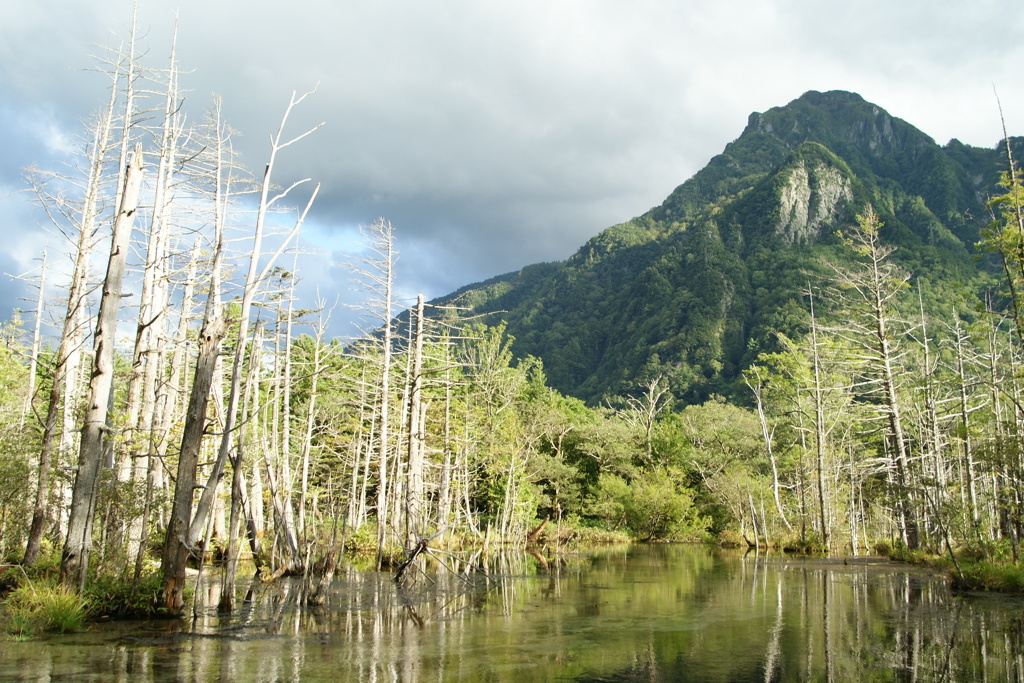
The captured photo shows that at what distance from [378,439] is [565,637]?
943 inches

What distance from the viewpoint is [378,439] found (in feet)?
117

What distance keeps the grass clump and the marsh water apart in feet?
1.56

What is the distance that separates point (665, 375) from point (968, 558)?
94870 mm

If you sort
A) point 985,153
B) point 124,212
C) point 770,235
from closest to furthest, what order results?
point 124,212, point 770,235, point 985,153

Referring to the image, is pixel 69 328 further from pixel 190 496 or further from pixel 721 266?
pixel 721 266

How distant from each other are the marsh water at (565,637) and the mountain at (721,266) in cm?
8320

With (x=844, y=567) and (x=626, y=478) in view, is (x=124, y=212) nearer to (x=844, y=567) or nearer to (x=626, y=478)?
(x=844, y=567)

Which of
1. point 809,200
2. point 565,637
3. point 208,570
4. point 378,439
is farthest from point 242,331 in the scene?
point 809,200

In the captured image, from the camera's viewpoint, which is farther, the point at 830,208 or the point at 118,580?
the point at 830,208

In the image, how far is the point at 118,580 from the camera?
43.8 ft

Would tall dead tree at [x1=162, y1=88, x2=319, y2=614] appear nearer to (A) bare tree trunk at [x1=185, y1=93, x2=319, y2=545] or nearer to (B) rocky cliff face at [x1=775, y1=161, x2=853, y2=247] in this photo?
(A) bare tree trunk at [x1=185, y1=93, x2=319, y2=545]

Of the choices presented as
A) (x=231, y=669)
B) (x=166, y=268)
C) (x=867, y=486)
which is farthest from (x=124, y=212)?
(x=867, y=486)

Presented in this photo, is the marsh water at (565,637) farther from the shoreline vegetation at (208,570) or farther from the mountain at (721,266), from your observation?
the mountain at (721,266)

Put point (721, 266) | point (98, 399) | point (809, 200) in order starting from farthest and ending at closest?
point (809, 200) → point (721, 266) → point (98, 399)
